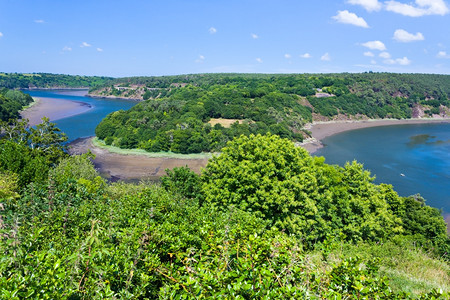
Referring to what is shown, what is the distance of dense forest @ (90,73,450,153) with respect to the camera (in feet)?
214

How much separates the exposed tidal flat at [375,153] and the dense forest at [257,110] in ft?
18.1

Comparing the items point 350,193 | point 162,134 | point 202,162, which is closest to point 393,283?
point 350,193

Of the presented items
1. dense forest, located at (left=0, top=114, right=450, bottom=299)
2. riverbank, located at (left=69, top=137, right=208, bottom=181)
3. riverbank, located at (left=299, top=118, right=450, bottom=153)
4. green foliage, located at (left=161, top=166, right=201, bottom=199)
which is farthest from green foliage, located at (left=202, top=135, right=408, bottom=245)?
riverbank, located at (left=299, top=118, right=450, bottom=153)

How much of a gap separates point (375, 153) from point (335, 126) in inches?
1427

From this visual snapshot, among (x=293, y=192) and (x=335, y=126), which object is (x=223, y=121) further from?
(x=293, y=192)

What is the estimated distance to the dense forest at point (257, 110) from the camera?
2574 inches

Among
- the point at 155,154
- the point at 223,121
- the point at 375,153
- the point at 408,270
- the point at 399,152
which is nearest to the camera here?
the point at 408,270

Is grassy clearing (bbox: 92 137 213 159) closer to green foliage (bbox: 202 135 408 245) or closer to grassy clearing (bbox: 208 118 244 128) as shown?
grassy clearing (bbox: 208 118 244 128)

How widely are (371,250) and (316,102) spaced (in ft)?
356

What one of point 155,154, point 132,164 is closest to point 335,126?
point 155,154

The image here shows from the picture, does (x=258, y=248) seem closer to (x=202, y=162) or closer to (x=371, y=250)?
(x=371, y=250)

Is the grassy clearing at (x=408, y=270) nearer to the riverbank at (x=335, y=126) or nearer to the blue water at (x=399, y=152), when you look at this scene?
the blue water at (x=399, y=152)

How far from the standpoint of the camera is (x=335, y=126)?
10331 cm

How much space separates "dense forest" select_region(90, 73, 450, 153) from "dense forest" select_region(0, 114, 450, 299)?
34.4 m
